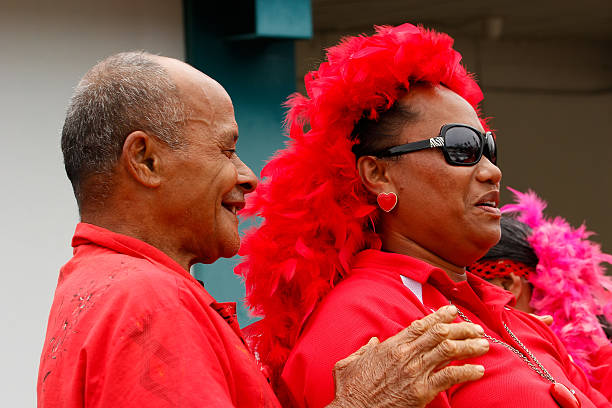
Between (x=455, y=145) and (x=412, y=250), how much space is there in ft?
1.16

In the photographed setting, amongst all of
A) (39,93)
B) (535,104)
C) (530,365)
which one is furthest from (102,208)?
(535,104)

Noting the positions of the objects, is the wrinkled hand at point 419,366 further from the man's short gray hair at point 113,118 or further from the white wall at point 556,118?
the white wall at point 556,118

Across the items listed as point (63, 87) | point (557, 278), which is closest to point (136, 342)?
point (557, 278)

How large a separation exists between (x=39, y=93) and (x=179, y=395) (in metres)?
3.51

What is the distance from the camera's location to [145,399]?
1505 millimetres

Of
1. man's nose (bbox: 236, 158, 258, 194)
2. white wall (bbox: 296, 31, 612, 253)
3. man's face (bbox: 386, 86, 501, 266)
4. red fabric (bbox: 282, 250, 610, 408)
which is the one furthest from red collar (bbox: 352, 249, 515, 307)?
white wall (bbox: 296, 31, 612, 253)

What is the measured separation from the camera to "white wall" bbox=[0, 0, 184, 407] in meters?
4.48

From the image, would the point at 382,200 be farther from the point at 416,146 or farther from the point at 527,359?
the point at 527,359

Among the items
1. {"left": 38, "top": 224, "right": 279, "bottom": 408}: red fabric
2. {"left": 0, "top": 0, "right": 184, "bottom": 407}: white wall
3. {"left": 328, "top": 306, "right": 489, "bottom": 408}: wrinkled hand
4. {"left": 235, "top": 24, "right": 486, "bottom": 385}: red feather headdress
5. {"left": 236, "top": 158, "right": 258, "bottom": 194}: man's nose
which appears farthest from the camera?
{"left": 0, "top": 0, "right": 184, "bottom": 407}: white wall

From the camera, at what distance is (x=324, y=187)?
253 centimetres

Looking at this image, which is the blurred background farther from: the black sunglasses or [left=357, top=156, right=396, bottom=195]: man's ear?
the black sunglasses

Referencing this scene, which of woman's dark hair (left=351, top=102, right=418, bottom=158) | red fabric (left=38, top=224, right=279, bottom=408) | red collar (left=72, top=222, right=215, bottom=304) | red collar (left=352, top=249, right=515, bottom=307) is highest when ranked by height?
woman's dark hair (left=351, top=102, right=418, bottom=158)

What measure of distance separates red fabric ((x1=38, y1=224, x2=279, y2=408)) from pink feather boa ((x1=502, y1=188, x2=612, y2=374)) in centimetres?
217

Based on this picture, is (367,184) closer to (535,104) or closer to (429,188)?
(429,188)
